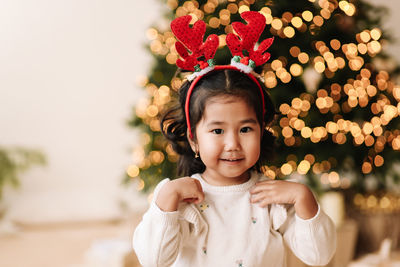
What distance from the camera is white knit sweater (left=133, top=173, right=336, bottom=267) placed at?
3.25 ft

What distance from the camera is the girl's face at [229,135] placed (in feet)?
3.20

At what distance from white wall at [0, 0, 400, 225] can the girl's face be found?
2.58 meters

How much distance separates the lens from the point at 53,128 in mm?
3549

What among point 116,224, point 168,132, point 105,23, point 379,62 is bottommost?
point 116,224

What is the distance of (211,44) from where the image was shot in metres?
1.04

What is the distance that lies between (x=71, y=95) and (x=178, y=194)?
9.12 feet

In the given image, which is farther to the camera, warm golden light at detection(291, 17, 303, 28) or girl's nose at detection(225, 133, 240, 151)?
warm golden light at detection(291, 17, 303, 28)

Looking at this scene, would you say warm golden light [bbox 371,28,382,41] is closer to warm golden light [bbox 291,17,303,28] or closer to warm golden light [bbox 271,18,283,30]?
warm golden light [bbox 291,17,303,28]

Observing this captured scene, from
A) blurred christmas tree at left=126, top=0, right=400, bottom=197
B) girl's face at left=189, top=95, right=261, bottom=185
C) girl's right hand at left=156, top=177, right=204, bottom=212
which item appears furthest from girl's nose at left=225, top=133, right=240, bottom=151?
blurred christmas tree at left=126, top=0, right=400, bottom=197

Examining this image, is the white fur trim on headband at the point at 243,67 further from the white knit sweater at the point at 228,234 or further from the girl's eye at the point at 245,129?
the white knit sweater at the point at 228,234

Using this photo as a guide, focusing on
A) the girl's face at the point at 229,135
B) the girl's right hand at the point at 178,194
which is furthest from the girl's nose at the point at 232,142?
the girl's right hand at the point at 178,194

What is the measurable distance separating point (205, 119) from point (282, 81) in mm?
1256

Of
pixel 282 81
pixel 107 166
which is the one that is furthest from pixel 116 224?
pixel 282 81

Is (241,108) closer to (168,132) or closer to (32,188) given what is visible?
(168,132)
